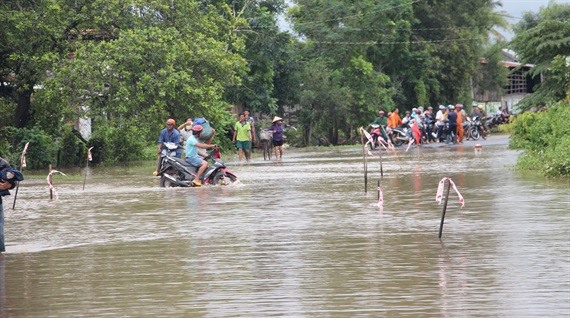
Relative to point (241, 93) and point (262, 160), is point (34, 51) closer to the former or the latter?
point (262, 160)

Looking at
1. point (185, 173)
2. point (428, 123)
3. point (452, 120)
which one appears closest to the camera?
point (185, 173)

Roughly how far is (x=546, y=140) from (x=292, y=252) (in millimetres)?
15326

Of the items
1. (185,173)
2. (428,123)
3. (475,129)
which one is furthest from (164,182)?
(475,129)

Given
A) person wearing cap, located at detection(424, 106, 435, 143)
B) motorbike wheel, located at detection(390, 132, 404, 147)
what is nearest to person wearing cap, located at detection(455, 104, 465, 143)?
person wearing cap, located at detection(424, 106, 435, 143)

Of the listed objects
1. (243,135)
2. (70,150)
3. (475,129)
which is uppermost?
(243,135)

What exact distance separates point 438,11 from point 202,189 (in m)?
45.8

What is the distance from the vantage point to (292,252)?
1346 cm

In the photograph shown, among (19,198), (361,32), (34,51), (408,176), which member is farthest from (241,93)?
(19,198)

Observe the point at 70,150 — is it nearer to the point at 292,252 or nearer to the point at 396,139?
the point at 396,139

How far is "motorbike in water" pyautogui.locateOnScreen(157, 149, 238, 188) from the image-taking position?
25.9 m

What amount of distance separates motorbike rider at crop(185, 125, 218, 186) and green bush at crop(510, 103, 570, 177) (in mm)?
6992

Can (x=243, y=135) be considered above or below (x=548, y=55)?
below

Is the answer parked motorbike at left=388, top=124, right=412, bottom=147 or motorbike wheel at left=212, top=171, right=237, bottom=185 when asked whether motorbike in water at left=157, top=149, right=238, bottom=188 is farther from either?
parked motorbike at left=388, top=124, right=412, bottom=147

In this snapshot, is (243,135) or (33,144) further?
(243,135)
